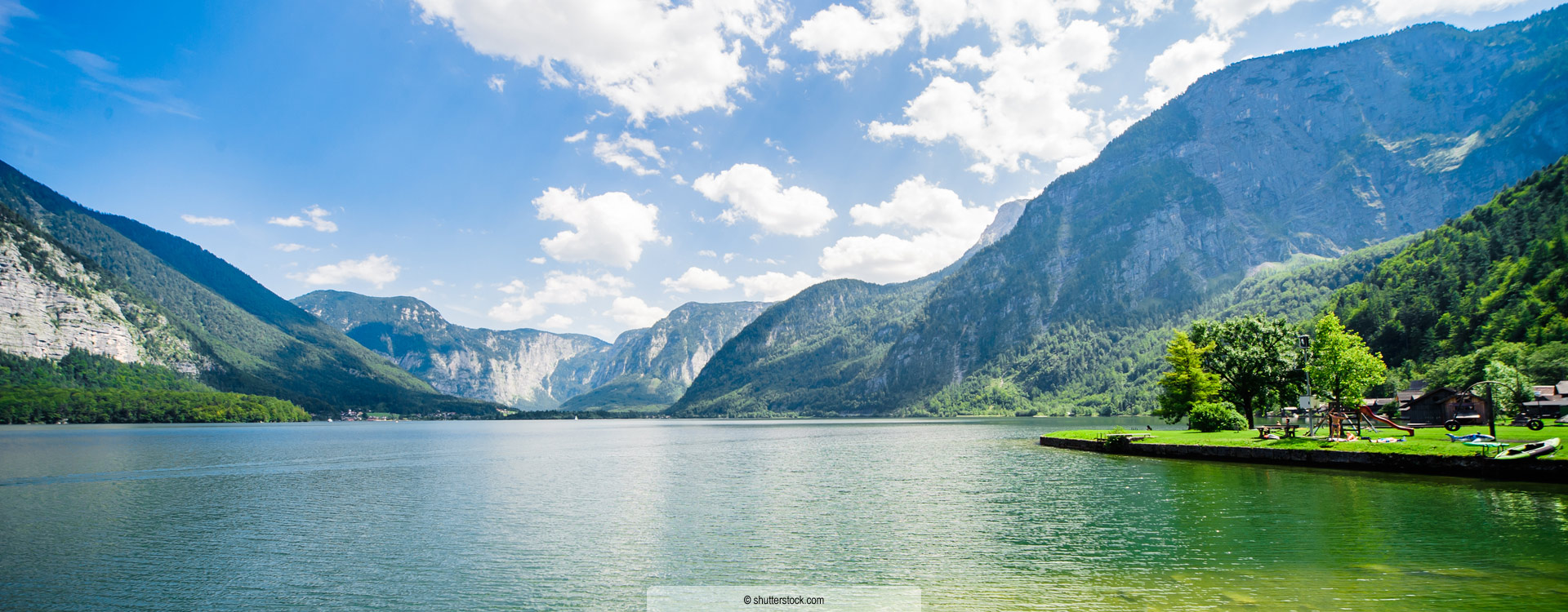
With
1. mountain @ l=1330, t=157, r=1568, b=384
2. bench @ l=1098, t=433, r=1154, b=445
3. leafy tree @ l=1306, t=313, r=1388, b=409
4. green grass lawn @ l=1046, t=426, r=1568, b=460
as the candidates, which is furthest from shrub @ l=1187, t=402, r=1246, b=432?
mountain @ l=1330, t=157, r=1568, b=384

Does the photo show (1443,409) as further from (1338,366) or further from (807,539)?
(807,539)

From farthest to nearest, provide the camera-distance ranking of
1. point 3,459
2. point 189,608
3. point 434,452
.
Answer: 1. point 434,452
2. point 3,459
3. point 189,608

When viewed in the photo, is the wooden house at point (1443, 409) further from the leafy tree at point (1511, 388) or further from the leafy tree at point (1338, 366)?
the leafy tree at point (1338, 366)

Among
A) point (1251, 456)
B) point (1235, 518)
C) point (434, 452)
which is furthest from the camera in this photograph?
point (434, 452)

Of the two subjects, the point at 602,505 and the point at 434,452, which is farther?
the point at 434,452

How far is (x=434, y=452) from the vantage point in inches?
3789

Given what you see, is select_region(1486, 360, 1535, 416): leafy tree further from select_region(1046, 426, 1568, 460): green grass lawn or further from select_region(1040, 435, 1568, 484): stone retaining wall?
select_region(1040, 435, 1568, 484): stone retaining wall

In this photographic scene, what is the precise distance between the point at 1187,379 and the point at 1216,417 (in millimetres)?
5568

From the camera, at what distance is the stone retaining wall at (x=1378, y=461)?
37.6m

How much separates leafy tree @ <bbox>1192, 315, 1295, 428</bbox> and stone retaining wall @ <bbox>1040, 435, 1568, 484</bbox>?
640 inches

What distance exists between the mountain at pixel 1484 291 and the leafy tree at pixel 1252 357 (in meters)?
31.2

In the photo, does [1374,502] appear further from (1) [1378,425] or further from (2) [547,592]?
(1) [1378,425]

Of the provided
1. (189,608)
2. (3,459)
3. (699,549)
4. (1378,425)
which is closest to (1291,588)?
(699,549)

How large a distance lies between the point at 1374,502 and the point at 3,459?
117 metres
